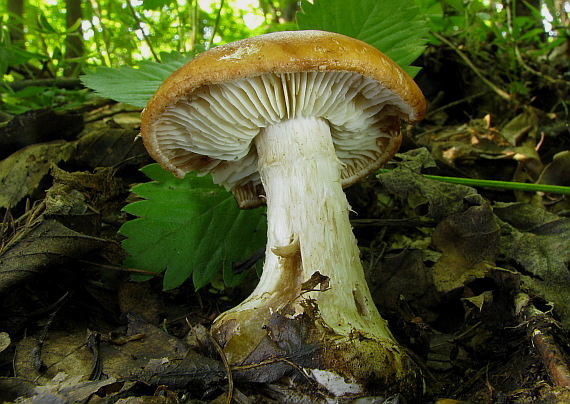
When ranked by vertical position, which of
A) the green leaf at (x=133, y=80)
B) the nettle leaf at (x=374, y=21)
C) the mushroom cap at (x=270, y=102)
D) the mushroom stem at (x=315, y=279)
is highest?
the nettle leaf at (x=374, y=21)

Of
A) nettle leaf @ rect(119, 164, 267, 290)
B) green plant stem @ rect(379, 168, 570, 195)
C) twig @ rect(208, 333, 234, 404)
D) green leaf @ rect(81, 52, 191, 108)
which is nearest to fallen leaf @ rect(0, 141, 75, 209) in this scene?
green leaf @ rect(81, 52, 191, 108)

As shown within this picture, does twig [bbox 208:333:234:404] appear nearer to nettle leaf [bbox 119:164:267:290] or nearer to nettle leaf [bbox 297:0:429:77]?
nettle leaf [bbox 119:164:267:290]

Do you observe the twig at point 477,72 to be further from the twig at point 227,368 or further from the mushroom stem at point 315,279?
the twig at point 227,368

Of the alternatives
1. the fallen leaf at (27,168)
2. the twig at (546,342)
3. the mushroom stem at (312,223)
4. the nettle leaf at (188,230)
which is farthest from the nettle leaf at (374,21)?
the fallen leaf at (27,168)

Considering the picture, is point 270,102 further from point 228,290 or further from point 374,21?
point 374,21

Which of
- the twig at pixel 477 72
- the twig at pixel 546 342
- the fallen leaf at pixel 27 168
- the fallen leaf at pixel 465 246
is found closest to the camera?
the twig at pixel 546 342

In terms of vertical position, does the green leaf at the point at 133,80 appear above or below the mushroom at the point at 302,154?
above

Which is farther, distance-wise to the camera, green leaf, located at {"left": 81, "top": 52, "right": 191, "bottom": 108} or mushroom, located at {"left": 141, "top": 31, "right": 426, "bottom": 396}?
green leaf, located at {"left": 81, "top": 52, "right": 191, "bottom": 108}
